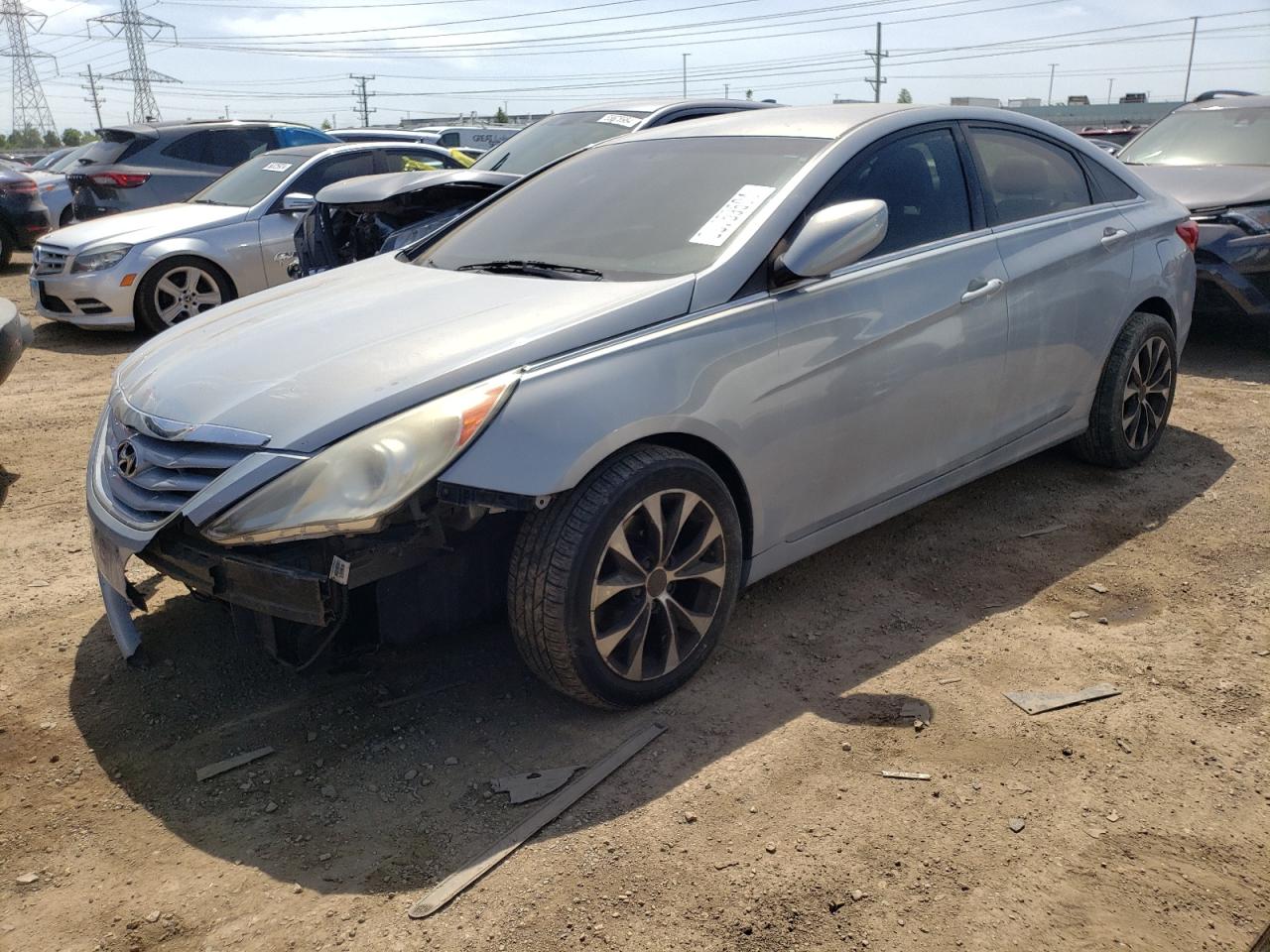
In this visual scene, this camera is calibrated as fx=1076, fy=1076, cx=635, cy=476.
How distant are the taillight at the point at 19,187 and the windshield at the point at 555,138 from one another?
7799mm

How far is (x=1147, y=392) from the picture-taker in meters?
4.89

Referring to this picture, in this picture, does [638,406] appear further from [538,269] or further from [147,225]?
[147,225]

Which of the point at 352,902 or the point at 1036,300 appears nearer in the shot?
the point at 352,902

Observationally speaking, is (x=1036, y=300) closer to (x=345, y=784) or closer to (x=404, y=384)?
(x=404, y=384)

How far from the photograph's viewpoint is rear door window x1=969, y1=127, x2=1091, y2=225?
4.09 m

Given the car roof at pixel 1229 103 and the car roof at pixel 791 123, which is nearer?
the car roof at pixel 791 123

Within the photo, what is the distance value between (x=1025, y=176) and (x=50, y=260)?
754 centimetres

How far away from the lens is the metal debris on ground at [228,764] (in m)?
2.83

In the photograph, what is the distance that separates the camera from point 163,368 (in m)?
3.20

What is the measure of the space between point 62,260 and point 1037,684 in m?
8.06

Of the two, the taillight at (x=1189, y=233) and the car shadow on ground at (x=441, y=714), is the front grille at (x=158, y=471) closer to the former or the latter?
the car shadow on ground at (x=441, y=714)

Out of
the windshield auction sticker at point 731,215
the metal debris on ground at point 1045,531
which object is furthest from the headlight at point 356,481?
the metal debris on ground at point 1045,531

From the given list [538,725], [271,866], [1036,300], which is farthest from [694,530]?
[1036,300]

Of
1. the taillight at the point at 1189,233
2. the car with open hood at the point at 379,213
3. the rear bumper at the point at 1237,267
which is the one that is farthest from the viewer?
the rear bumper at the point at 1237,267
